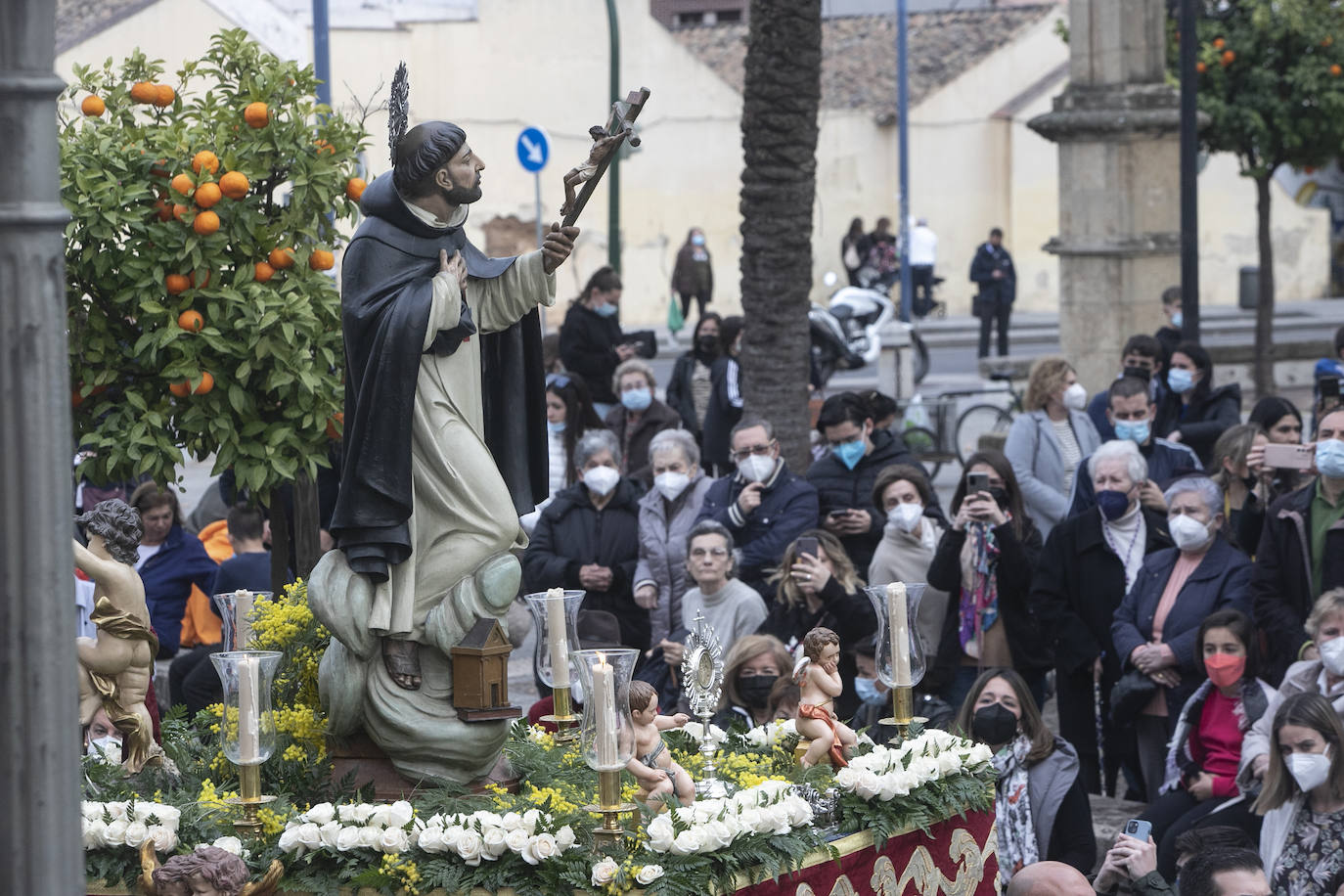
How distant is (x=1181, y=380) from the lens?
12141 millimetres

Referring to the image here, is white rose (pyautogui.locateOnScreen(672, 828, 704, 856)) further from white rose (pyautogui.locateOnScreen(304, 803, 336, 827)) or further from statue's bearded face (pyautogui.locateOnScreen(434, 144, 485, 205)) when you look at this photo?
statue's bearded face (pyautogui.locateOnScreen(434, 144, 485, 205))

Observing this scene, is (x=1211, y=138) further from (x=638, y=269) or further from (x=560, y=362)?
(x=638, y=269)

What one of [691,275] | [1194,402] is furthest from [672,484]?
[691,275]

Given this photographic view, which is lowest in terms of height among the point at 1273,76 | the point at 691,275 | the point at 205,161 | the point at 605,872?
the point at 605,872

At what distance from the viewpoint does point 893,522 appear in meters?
9.16

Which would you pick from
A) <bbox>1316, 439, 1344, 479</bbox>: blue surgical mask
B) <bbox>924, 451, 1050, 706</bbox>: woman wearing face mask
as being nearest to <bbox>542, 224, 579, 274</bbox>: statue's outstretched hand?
<bbox>924, 451, 1050, 706</bbox>: woman wearing face mask

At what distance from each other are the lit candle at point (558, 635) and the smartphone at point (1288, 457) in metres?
4.68

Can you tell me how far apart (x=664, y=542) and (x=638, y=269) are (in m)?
28.0

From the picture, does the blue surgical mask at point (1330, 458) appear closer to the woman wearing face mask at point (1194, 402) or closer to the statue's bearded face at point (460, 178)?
the woman wearing face mask at point (1194, 402)

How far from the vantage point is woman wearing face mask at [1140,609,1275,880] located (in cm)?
780

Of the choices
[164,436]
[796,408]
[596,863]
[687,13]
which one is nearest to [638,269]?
[687,13]

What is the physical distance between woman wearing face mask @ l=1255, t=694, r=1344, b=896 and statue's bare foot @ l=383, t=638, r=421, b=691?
129 inches

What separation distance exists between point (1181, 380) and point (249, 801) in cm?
826

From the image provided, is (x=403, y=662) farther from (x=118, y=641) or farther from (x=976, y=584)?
(x=976, y=584)
